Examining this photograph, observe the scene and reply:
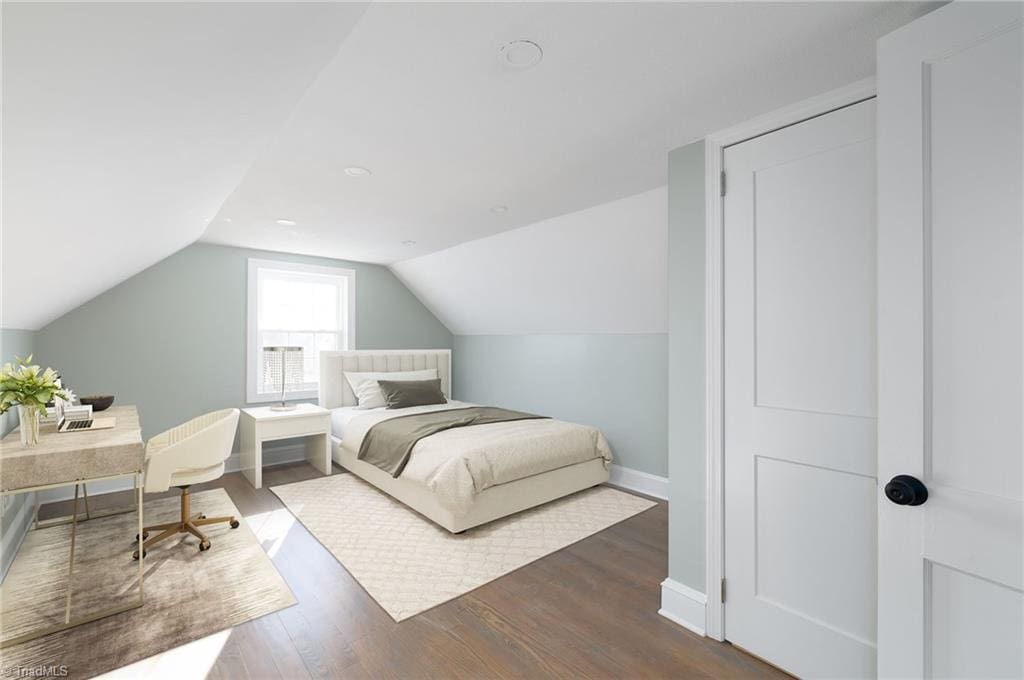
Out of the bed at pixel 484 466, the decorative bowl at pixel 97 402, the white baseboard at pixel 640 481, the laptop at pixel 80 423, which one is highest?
the decorative bowl at pixel 97 402

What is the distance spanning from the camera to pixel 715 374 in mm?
2105

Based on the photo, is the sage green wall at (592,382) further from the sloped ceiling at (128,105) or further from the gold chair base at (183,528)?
the sloped ceiling at (128,105)

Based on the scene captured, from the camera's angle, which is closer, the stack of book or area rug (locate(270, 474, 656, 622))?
area rug (locate(270, 474, 656, 622))

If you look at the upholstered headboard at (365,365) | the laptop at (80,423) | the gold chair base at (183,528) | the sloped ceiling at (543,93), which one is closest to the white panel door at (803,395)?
the sloped ceiling at (543,93)

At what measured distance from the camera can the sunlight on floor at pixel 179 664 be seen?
71.6 inches

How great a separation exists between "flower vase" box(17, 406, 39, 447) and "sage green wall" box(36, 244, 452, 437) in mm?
2137

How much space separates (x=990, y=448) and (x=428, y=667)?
2.01 m

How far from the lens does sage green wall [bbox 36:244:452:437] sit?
393cm

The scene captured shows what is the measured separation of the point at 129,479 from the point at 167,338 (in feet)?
4.17

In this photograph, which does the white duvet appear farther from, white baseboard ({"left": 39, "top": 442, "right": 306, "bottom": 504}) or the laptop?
the laptop

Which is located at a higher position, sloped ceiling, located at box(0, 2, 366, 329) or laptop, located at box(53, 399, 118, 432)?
sloped ceiling, located at box(0, 2, 366, 329)

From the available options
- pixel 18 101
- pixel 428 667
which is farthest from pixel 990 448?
pixel 18 101

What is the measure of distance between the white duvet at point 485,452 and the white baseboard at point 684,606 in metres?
1.31

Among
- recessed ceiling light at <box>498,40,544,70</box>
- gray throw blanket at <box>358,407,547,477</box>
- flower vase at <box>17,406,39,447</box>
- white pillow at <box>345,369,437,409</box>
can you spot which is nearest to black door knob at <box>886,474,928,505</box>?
recessed ceiling light at <box>498,40,544,70</box>
